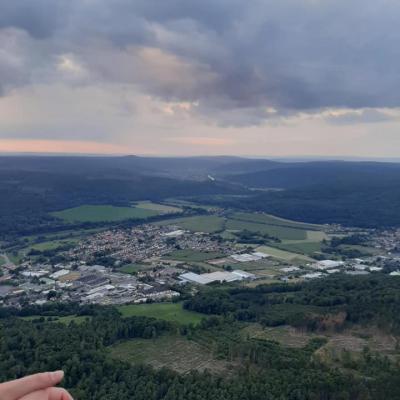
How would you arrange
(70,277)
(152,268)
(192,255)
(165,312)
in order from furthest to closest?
(192,255), (152,268), (70,277), (165,312)

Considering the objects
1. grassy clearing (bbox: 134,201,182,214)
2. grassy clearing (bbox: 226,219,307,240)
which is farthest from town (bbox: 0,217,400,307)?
grassy clearing (bbox: 134,201,182,214)

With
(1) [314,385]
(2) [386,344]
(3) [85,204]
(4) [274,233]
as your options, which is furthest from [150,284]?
(3) [85,204]

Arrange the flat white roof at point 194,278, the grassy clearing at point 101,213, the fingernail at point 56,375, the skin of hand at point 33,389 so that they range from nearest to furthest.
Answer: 1. the skin of hand at point 33,389
2. the fingernail at point 56,375
3. the flat white roof at point 194,278
4. the grassy clearing at point 101,213

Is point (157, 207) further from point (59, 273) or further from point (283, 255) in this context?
point (59, 273)

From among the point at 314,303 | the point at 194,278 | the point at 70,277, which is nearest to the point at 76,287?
the point at 70,277

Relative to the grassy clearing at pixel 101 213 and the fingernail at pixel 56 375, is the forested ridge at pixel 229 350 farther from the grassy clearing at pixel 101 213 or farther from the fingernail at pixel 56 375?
the grassy clearing at pixel 101 213

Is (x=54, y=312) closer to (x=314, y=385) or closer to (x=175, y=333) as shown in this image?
(x=175, y=333)

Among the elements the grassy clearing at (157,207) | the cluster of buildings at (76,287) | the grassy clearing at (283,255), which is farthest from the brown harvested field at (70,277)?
Answer: the grassy clearing at (157,207)
